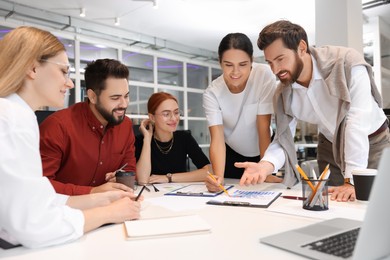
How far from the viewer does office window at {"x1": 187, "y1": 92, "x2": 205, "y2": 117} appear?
911 cm

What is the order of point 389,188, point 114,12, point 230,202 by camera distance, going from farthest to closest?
point 114,12, point 230,202, point 389,188

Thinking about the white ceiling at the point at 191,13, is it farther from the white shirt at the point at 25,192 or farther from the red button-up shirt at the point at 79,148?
the white shirt at the point at 25,192

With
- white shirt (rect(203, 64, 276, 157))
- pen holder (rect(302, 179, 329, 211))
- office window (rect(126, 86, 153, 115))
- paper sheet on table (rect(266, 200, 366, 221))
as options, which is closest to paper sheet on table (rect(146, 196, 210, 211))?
paper sheet on table (rect(266, 200, 366, 221))

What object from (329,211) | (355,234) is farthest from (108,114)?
(355,234)

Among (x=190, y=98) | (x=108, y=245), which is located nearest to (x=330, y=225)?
(x=108, y=245)

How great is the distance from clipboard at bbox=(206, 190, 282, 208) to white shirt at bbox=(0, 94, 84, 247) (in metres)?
0.62

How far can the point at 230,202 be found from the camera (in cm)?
131

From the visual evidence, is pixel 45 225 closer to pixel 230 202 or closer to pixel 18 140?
pixel 18 140

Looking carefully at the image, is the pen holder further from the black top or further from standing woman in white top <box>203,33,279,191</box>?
the black top

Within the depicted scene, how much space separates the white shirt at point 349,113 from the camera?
1470 millimetres

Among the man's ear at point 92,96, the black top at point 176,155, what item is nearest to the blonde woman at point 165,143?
the black top at point 176,155

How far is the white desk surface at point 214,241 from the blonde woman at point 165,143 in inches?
44.1

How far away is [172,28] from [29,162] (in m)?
6.34

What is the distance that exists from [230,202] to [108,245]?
A: 576mm
